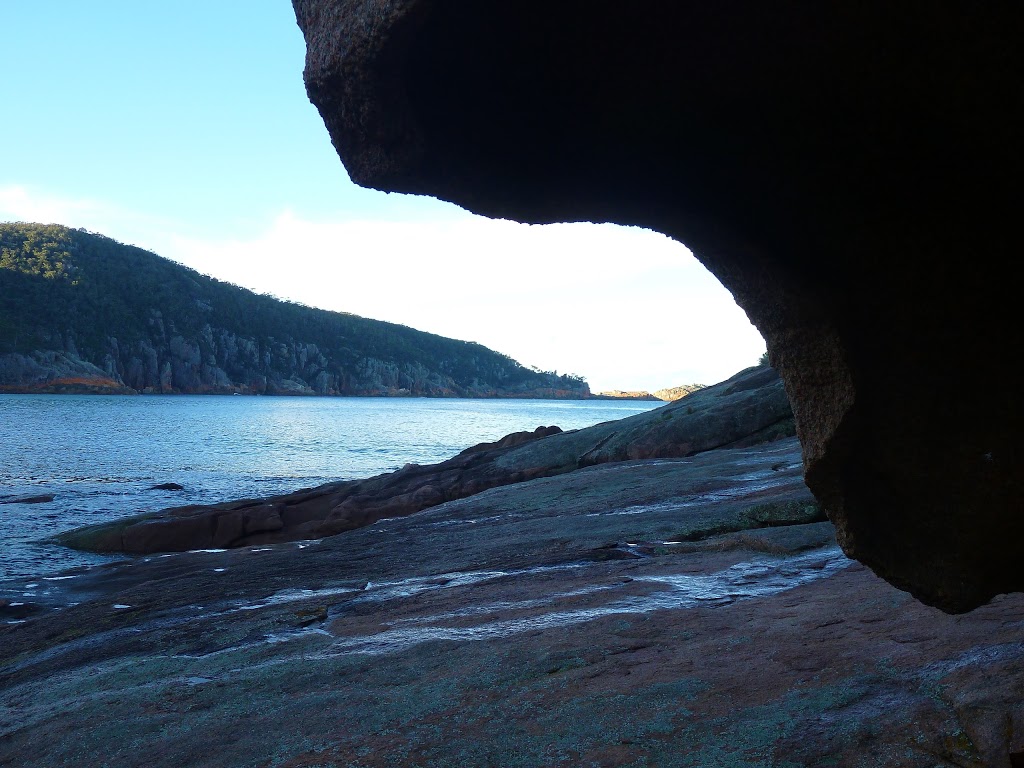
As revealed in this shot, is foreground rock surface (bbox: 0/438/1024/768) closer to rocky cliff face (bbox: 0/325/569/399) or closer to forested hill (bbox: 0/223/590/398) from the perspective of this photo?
forested hill (bbox: 0/223/590/398)

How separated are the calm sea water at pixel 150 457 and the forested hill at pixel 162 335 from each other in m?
14.5

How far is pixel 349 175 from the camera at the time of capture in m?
3.39

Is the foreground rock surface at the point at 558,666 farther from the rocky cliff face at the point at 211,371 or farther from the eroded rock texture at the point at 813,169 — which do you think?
the rocky cliff face at the point at 211,371

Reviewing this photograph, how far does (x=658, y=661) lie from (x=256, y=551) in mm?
12872

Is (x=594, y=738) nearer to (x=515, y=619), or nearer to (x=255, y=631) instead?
(x=515, y=619)

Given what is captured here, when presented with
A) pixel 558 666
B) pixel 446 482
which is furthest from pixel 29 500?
pixel 558 666

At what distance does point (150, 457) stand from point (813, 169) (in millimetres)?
45836

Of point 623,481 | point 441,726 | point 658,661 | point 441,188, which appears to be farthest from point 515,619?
point 623,481

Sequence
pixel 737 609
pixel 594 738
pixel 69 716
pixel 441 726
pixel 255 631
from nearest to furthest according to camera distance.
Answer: pixel 594 738 < pixel 441 726 < pixel 69 716 < pixel 737 609 < pixel 255 631

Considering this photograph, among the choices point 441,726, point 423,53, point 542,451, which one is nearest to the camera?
point 423,53

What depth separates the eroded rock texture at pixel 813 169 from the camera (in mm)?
2623

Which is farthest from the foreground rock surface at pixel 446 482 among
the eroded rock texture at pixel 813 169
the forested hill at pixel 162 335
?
the forested hill at pixel 162 335

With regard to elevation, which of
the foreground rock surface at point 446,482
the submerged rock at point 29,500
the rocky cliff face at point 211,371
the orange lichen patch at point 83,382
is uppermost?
the rocky cliff face at point 211,371

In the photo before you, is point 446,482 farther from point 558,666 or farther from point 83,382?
point 83,382
